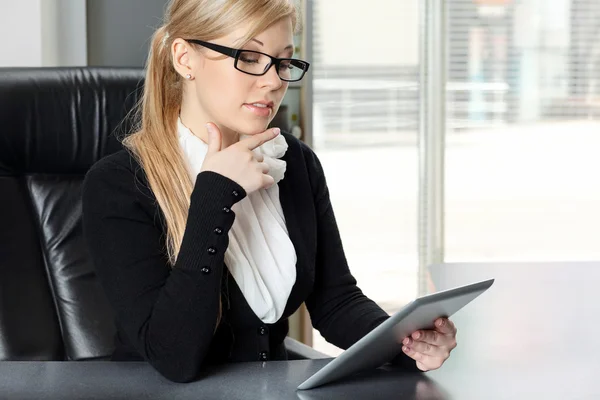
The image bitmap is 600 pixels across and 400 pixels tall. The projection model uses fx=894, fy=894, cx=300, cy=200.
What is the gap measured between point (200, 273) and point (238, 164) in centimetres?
16

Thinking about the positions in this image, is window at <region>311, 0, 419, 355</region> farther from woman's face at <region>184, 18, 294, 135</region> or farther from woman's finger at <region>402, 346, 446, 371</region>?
woman's finger at <region>402, 346, 446, 371</region>

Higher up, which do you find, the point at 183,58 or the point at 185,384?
the point at 183,58

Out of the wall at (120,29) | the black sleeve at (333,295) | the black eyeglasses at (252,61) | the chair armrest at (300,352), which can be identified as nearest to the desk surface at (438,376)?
the black sleeve at (333,295)

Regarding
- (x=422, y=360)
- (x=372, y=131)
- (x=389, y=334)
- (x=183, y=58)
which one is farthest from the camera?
(x=372, y=131)

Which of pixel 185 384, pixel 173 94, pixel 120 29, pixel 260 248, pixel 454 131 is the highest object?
pixel 120 29

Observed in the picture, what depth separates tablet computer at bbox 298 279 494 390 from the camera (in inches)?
39.2

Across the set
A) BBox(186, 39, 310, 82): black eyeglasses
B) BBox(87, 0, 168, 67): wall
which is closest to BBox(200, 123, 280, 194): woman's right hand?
BBox(186, 39, 310, 82): black eyeglasses

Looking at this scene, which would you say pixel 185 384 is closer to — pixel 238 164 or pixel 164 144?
pixel 238 164

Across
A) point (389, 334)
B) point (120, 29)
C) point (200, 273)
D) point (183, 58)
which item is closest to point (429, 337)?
point (389, 334)

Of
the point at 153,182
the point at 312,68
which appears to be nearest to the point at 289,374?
the point at 153,182

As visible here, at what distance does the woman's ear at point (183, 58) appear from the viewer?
1.38m

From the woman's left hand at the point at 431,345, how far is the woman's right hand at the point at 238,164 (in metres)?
0.30

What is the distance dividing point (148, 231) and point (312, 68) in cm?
216

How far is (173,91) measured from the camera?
148 cm
